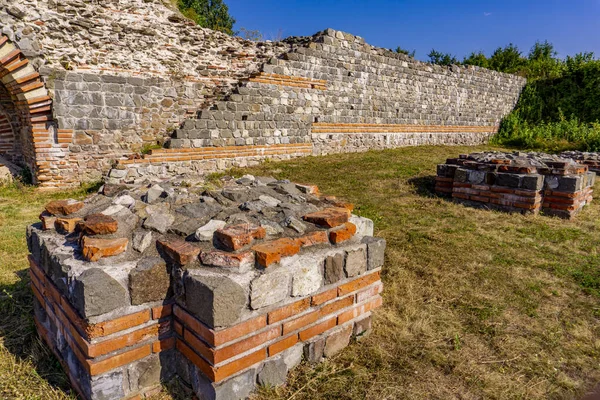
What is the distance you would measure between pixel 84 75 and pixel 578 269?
7947mm

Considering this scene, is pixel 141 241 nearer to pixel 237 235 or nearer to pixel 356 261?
pixel 237 235

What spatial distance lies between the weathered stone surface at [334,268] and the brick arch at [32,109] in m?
6.66

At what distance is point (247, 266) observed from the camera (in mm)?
1866

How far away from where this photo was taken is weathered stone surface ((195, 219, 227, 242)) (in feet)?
6.72

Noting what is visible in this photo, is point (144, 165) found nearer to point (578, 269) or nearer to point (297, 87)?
point (297, 87)

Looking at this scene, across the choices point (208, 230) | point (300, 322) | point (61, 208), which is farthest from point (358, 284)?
point (61, 208)

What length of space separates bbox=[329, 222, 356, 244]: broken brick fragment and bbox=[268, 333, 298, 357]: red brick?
0.60 m

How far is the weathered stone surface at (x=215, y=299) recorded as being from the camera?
1641 mm

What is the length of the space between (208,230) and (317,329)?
2.78 ft

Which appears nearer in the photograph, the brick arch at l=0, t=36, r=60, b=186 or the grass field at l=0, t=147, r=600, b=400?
the grass field at l=0, t=147, r=600, b=400

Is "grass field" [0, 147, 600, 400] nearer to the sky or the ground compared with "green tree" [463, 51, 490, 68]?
nearer to the ground

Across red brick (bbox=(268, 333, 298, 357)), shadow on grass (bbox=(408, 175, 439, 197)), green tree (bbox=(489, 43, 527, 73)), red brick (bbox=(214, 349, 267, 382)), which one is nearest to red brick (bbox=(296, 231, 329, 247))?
red brick (bbox=(268, 333, 298, 357))

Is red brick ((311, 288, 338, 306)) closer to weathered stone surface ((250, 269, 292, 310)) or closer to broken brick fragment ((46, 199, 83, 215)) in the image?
weathered stone surface ((250, 269, 292, 310))

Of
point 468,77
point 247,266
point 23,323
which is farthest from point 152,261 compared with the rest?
point 468,77
